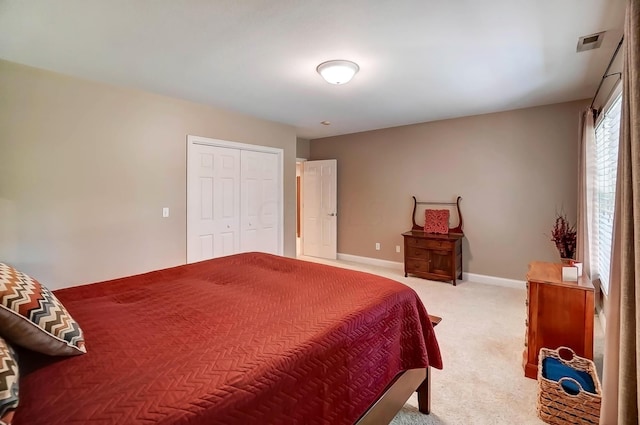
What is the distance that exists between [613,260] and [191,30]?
2652 millimetres

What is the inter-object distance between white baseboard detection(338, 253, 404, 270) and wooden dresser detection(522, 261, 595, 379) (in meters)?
3.01

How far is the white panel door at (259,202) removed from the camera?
4.33m

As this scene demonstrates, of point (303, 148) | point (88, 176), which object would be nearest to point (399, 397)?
point (88, 176)

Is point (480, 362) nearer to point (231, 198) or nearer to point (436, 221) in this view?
point (436, 221)

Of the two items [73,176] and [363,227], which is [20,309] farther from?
[363,227]

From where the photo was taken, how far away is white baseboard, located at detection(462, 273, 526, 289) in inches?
163

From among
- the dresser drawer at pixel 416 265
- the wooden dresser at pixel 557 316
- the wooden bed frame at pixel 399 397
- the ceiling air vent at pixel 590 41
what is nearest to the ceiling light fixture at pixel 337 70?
the ceiling air vent at pixel 590 41

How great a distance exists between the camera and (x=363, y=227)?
18.6 feet

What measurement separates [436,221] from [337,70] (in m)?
3.04

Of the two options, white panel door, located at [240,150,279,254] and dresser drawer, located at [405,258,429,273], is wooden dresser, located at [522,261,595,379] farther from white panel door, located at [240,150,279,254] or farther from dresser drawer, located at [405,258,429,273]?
white panel door, located at [240,150,279,254]

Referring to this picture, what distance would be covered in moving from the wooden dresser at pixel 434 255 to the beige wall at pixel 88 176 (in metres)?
3.18

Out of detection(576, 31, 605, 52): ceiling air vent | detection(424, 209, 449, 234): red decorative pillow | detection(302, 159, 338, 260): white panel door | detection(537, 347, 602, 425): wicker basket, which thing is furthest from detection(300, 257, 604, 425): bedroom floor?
detection(302, 159, 338, 260): white panel door

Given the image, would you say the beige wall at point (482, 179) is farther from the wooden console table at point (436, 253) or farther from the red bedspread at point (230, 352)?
the red bedspread at point (230, 352)

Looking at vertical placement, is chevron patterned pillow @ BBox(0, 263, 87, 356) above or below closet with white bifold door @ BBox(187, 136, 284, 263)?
below
